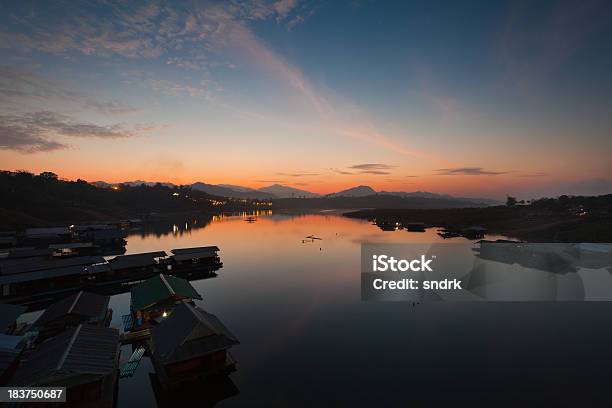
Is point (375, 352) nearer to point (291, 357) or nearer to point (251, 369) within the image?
point (291, 357)

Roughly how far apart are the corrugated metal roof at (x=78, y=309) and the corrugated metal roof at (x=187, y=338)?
27.1 ft

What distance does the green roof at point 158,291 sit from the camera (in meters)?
27.5

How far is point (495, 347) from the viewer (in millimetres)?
24281

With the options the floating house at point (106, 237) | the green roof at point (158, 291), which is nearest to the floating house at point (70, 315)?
the green roof at point (158, 291)

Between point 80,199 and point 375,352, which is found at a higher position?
point 80,199

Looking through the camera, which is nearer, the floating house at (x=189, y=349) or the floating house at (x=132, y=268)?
the floating house at (x=189, y=349)

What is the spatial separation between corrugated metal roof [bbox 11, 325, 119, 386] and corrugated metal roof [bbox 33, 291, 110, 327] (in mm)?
5981

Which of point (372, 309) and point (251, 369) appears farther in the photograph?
point (372, 309)

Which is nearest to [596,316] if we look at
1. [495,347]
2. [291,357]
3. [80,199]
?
[495,347]

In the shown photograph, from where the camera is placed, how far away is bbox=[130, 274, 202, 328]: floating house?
27.2 metres

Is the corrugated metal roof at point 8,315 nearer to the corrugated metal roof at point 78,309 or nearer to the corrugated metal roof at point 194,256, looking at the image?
the corrugated metal roof at point 78,309

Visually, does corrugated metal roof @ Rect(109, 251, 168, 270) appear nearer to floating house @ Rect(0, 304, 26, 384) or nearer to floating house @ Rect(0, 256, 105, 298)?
floating house @ Rect(0, 256, 105, 298)

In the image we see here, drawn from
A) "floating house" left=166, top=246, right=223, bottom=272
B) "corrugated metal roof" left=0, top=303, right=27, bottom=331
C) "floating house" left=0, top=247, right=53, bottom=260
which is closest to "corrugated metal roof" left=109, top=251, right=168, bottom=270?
"floating house" left=166, top=246, right=223, bottom=272

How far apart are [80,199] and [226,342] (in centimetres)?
16687
